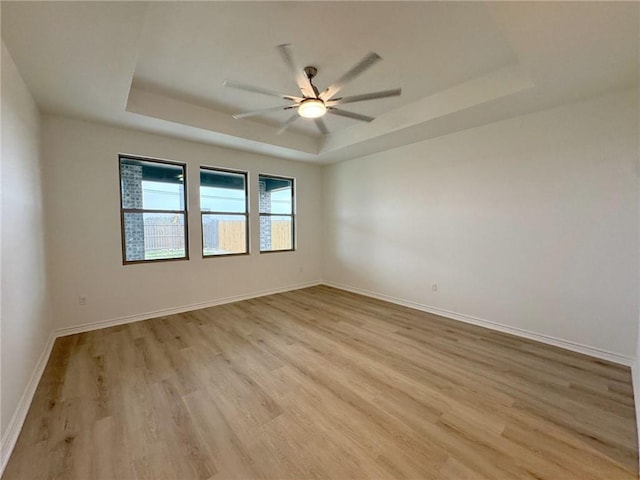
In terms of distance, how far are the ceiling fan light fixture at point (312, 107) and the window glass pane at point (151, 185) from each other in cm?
249

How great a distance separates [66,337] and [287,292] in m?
3.16

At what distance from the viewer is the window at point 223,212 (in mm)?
4457

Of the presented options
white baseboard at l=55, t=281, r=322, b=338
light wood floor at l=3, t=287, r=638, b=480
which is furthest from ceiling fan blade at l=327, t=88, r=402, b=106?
white baseboard at l=55, t=281, r=322, b=338

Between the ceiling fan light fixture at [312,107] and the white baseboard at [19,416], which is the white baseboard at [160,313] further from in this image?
the ceiling fan light fixture at [312,107]

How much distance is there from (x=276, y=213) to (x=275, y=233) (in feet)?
1.30

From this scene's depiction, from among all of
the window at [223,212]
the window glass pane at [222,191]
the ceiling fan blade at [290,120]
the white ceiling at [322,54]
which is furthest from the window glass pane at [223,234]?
the ceiling fan blade at [290,120]

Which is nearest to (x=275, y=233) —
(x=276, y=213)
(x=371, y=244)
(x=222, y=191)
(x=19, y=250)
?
(x=276, y=213)

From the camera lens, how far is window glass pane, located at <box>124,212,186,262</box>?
381cm

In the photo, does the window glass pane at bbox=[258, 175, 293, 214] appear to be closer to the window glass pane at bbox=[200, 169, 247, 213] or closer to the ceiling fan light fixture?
the window glass pane at bbox=[200, 169, 247, 213]

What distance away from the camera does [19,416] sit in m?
1.83

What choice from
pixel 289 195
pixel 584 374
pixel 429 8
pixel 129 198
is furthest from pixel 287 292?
pixel 429 8

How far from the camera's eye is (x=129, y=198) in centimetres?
378

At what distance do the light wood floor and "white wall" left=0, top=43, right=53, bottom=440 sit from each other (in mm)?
277

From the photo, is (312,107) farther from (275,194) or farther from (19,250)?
(275,194)
